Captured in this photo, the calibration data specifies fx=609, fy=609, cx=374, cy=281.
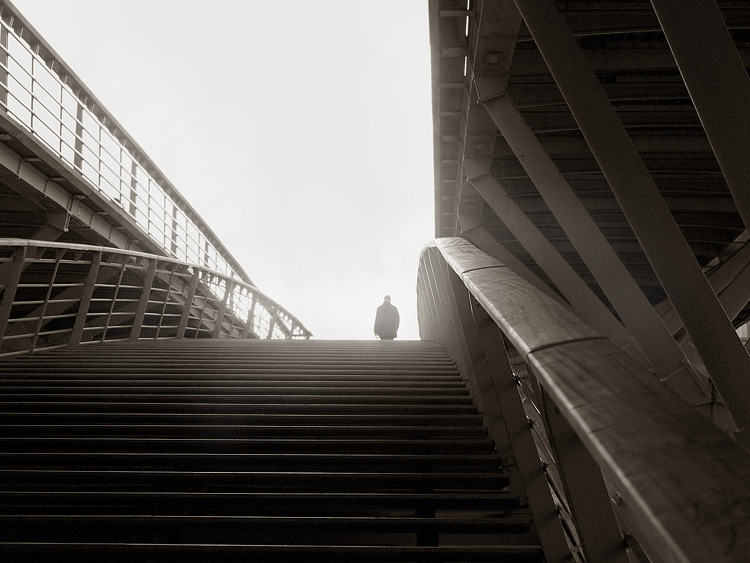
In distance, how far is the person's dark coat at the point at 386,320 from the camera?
1115 cm

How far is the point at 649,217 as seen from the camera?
2852 mm

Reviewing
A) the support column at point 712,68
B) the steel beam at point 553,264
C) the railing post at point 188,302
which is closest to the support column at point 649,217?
the support column at point 712,68

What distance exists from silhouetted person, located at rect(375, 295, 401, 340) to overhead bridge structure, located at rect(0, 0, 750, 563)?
4.37 meters

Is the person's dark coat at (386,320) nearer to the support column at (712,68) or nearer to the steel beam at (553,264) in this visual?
the steel beam at (553,264)

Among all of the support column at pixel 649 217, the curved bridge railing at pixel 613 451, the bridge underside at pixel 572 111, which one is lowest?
the curved bridge railing at pixel 613 451

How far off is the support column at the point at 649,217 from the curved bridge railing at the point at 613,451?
1.01 meters

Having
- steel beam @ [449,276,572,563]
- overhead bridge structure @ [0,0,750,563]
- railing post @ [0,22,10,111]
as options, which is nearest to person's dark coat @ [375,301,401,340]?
overhead bridge structure @ [0,0,750,563]

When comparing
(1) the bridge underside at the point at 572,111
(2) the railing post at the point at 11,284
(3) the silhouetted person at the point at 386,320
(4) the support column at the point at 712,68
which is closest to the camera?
(4) the support column at the point at 712,68

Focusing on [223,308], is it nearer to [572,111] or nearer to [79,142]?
[79,142]

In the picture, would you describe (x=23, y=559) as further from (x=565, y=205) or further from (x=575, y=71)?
(x=565, y=205)

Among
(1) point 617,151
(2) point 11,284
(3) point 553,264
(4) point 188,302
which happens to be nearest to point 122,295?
(4) point 188,302

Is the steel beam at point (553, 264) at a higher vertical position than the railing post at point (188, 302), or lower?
higher

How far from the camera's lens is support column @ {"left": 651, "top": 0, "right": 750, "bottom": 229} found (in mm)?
1955

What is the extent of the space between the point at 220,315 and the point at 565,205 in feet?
21.8
